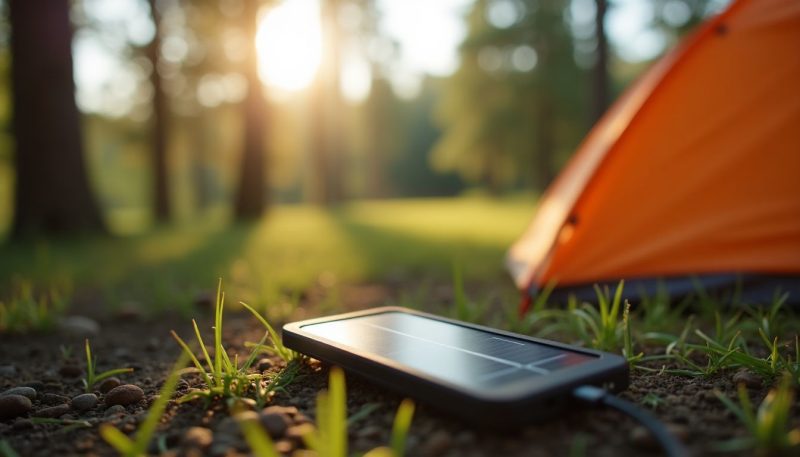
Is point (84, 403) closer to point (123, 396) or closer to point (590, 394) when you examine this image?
point (123, 396)

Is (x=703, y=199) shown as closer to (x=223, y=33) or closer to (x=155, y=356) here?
(x=155, y=356)

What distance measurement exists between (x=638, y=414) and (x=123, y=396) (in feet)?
4.01

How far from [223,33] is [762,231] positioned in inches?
426

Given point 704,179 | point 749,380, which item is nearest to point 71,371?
point 749,380

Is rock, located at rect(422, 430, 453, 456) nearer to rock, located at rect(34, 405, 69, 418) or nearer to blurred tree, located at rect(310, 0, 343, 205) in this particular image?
rock, located at rect(34, 405, 69, 418)

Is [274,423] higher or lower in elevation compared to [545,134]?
lower

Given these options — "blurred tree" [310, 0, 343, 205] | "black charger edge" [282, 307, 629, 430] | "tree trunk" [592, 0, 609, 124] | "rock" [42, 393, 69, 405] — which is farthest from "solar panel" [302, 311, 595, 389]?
"blurred tree" [310, 0, 343, 205]

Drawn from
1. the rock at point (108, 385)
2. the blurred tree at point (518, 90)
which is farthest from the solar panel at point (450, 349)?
the blurred tree at point (518, 90)

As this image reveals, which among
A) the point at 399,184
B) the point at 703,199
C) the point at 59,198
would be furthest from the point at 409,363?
the point at 399,184

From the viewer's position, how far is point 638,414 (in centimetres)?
103

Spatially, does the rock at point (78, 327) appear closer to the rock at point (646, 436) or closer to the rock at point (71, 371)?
the rock at point (71, 371)

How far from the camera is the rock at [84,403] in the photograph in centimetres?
142

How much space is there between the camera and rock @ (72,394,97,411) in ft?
4.67

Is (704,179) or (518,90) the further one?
(518,90)
